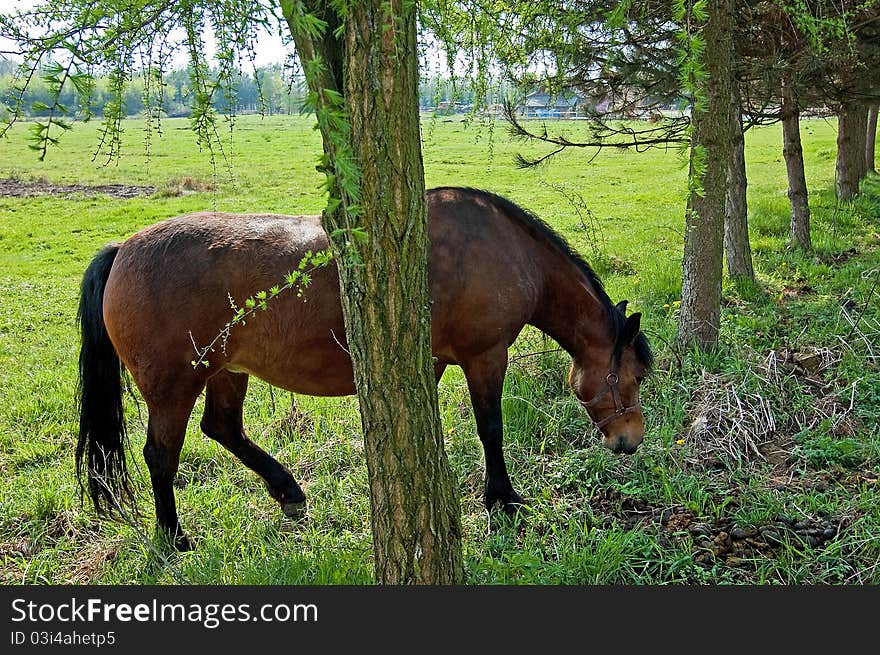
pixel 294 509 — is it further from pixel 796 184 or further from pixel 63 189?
pixel 63 189

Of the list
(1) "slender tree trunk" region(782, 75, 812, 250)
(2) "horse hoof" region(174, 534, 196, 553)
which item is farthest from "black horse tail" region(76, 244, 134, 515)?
(1) "slender tree trunk" region(782, 75, 812, 250)

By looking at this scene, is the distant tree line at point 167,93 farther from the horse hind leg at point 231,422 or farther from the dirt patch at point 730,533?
the dirt patch at point 730,533

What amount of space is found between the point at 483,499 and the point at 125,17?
3126 millimetres

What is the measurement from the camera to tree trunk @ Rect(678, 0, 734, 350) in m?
4.60

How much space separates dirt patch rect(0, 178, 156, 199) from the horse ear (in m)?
17.1

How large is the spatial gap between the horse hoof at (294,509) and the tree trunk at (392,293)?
5.42ft

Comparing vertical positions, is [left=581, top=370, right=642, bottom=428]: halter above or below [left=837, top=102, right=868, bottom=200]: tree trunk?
below

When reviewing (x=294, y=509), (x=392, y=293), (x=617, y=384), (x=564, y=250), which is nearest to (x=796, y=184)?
(x=564, y=250)

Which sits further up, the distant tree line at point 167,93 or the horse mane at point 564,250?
the distant tree line at point 167,93

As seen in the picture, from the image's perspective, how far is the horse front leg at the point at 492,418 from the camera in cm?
396

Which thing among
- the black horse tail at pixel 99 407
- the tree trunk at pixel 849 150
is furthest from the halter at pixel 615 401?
the tree trunk at pixel 849 150

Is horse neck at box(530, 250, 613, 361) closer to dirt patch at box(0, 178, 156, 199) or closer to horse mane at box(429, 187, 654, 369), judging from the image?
horse mane at box(429, 187, 654, 369)

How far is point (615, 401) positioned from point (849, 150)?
904 cm

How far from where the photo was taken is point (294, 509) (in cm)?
409
